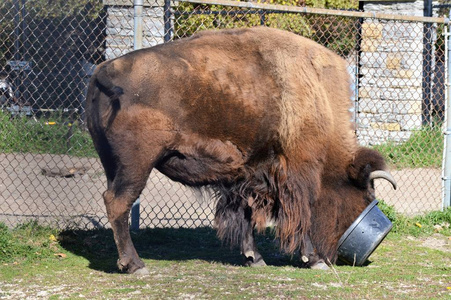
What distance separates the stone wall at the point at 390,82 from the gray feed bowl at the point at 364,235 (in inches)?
226

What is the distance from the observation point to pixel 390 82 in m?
10.7

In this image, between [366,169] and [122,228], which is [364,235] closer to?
[366,169]

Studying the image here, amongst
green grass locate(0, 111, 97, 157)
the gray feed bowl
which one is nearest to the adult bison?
the gray feed bowl

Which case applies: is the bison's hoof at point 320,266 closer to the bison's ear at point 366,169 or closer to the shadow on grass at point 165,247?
the shadow on grass at point 165,247

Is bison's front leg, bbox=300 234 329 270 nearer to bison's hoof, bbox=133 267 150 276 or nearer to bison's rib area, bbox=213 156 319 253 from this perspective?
bison's rib area, bbox=213 156 319 253

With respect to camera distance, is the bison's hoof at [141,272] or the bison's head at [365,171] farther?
the bison's head at [365,171]

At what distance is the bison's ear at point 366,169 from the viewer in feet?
15.9

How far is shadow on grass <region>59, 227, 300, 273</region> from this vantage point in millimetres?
5246

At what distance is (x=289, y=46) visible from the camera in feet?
16.2

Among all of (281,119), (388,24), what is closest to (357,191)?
(281,119)

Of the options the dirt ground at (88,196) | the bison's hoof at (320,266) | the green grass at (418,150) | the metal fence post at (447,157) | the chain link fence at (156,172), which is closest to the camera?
the bison's hoof at (320,266)

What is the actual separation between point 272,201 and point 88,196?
12.6 ft

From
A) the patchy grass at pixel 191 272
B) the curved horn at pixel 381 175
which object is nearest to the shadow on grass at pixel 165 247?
the patchy grass at pixel 191 272

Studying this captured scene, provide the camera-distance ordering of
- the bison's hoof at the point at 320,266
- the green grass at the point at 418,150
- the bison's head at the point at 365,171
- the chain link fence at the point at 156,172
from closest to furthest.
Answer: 1. the bison's head at the point at 365,171
2. the bison's hoof at the point at 320,266
3. the chain link fence at the point at 156,172
4. the green grass at the point at 418,150
